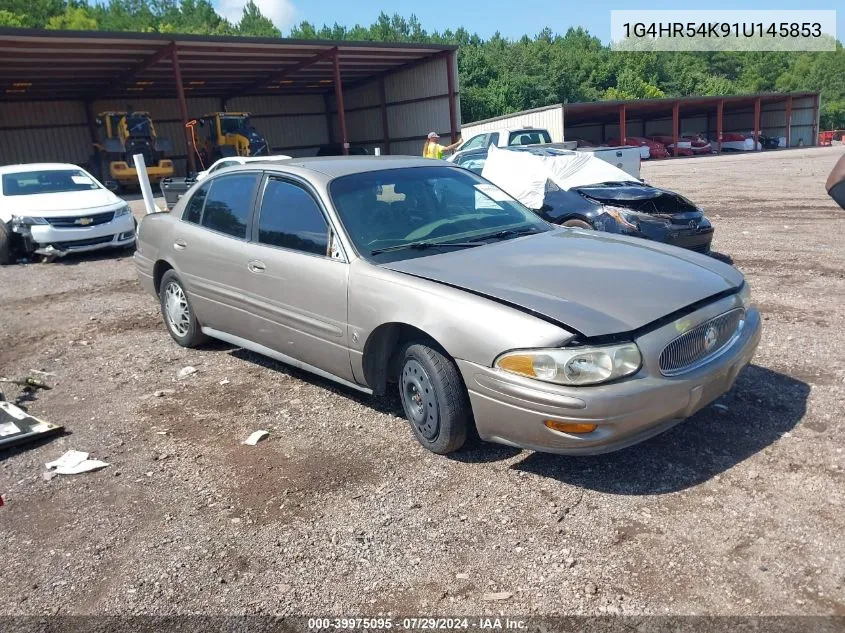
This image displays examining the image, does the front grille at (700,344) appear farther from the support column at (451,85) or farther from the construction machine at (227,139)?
the support column at (451,85)

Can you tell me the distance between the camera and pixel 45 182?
11617mm

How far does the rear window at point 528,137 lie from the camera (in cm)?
1839

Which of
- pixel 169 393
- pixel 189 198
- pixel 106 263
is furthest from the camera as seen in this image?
pixel 106 263

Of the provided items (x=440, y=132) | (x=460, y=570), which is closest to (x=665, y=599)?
(x=460, y=570)

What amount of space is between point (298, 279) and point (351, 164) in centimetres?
100

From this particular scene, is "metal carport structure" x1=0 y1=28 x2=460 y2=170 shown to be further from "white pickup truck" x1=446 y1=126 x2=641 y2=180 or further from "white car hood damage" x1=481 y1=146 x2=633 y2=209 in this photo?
"white car hood damage" x1=481 y1=146 x2=633 y2=209

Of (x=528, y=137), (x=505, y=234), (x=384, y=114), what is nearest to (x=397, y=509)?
(x=505, y=234)

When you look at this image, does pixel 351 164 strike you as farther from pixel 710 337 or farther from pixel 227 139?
pixel 227 139

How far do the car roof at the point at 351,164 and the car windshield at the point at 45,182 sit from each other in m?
8.15

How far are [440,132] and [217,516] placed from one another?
27833mm

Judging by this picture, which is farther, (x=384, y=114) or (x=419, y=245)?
(x=384, y=114)

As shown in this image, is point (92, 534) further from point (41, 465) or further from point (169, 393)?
point (169, 393)

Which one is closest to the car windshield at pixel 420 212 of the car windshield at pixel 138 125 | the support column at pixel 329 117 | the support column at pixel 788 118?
the car windshield at pixel 138 125

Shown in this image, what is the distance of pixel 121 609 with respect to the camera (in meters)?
2.78
